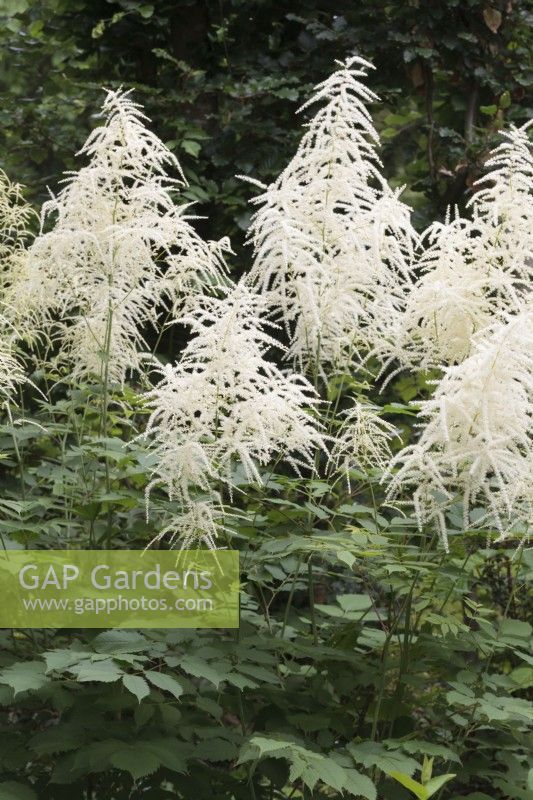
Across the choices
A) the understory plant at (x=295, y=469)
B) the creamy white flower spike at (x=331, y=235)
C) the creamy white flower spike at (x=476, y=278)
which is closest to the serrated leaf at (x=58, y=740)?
the understory plant at (x=295, y=469)

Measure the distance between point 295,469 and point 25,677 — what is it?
1.08 m

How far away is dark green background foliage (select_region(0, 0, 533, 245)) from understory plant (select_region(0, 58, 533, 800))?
2543mm

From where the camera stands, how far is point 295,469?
366 cm

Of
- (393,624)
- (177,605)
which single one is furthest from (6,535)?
(393,624)

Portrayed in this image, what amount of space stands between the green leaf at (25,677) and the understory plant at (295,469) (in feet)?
0.04

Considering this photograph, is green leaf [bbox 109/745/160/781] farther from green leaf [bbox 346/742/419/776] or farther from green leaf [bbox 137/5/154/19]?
green leaf [bbox 137/5/154/19]

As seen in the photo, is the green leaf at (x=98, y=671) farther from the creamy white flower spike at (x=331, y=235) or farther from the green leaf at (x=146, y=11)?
the green leaf at (x=146, y=11)

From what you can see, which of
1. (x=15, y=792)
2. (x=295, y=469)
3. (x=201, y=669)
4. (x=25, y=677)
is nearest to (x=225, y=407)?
(x=295, y=469)

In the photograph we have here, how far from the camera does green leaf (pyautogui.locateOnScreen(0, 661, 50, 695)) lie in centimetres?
312

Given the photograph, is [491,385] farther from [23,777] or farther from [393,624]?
[23,777]

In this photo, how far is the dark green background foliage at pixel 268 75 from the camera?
662cm

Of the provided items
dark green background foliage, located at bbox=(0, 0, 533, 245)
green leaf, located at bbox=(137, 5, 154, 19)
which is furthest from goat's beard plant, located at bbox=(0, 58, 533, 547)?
green leaf, located at bbox=(137, 5, 154, 19)

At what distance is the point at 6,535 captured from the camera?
13.9ft

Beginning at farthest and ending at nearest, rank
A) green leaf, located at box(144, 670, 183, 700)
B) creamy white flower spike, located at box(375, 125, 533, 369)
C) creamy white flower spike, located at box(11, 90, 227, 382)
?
1. creamy white flower spike, located at box(11, 90, 227, 382)
2. creamy white flower spike, located at box(375, 125, 533, 369)
3. green leaf, located at box(144, 670, 183, 700)
